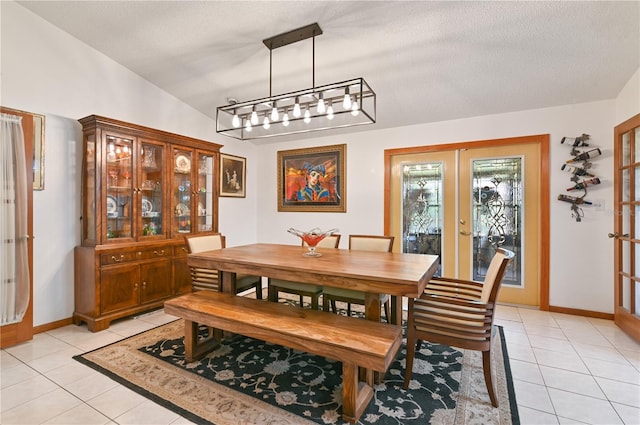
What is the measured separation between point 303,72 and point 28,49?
2546 mm

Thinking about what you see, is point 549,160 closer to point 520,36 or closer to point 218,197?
point 520,36

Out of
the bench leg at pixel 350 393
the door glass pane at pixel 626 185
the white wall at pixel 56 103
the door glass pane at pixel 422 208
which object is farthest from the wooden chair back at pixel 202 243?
the door glass pane at pixel 626 185

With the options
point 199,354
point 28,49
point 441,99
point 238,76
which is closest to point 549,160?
point 441,99

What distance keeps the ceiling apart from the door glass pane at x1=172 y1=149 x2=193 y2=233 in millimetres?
919

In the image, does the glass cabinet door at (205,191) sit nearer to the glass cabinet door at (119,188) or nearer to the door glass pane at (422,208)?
the glass cabinet door at (119,188)

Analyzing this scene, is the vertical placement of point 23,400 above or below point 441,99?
below

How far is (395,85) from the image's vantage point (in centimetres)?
324

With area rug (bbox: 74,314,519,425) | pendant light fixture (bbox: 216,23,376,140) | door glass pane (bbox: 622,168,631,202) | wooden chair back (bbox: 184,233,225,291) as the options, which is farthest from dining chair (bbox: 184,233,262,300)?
door glass pane (bbox: 622,168,631,202)

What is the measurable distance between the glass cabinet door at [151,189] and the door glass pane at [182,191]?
17 cm

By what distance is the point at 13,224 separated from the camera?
2518 millimetres

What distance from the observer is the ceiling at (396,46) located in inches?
87.7

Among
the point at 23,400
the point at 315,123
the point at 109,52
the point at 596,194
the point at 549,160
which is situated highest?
the point at 109,52

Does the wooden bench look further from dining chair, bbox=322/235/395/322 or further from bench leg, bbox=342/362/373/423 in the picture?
dining chair, bbox=322/235/395/322

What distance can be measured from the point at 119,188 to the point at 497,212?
4415 mm
